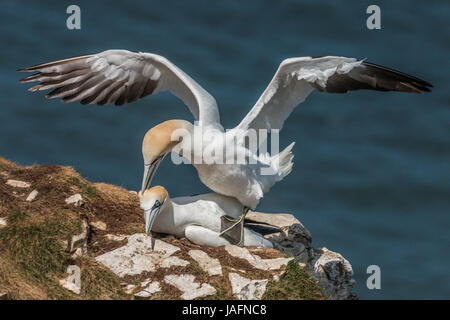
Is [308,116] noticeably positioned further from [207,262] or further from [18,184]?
[207,262]

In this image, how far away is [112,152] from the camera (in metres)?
18.9

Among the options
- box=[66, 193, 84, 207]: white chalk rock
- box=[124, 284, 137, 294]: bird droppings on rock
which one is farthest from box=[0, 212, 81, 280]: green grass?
box=[124, 284, 137, 294]: bird droppings on rock

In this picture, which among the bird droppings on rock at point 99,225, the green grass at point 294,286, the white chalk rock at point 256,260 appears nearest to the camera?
Result: the green grass at point 294,286

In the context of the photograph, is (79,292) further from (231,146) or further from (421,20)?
(421,20)

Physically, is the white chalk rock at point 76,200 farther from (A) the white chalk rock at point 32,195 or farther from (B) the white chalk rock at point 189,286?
(B) the white chalk rock at point 189,286

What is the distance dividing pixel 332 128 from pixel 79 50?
6157mm

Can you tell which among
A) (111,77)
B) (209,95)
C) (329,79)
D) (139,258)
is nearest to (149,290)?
(139,258)

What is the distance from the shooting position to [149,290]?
28.7 ft

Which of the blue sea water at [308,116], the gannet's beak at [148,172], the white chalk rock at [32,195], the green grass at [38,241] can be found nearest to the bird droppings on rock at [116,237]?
the green grass at [38,241]

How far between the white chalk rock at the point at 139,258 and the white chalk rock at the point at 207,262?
17 cm

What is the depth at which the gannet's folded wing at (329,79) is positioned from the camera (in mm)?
10156

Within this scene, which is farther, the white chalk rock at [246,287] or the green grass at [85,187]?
the green grass at [85,187]

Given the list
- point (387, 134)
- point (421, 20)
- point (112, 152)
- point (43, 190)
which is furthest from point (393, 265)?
point (43, 190)

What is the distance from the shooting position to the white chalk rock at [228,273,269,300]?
8.84 metres
